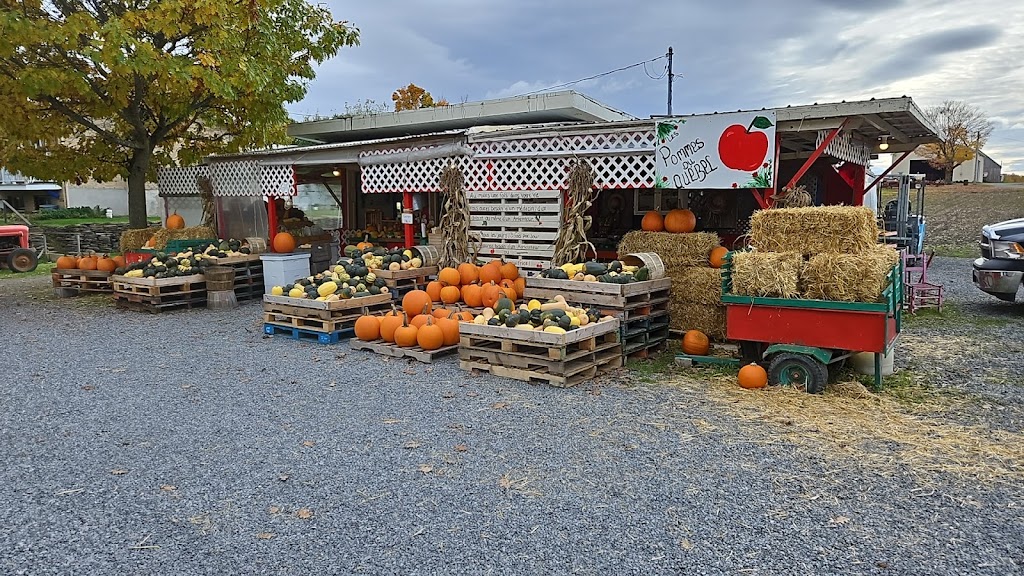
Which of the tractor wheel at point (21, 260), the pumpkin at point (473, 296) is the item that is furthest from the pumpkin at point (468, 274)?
the tractor wheel at point (21, 260)

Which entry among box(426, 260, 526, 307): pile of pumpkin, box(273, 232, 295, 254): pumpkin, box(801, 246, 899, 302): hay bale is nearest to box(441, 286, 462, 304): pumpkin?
box(426, 260, 526, 307): pile of pumpkin

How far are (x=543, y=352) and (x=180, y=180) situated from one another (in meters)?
12.0

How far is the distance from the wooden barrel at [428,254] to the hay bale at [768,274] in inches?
214

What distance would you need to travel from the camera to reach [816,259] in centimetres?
589

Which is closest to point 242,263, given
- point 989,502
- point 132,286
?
point 132,286

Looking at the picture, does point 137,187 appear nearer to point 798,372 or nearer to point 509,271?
point 509,271

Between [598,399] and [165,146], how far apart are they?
44.8 feet

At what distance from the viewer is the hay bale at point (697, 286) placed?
7.66 m

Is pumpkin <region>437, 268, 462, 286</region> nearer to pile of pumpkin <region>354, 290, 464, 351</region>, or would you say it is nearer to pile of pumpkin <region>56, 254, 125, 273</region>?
pile of pumpkin <region>354, 290, 464, 351</region>

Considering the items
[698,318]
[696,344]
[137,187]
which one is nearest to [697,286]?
[698,318]

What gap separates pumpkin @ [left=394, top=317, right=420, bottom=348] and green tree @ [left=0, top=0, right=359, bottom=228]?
23.3ft

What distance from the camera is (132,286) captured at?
35.4 feet

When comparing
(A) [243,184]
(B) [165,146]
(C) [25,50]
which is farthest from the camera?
(B) [165,146]

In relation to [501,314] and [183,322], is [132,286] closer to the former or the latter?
[183,322]
